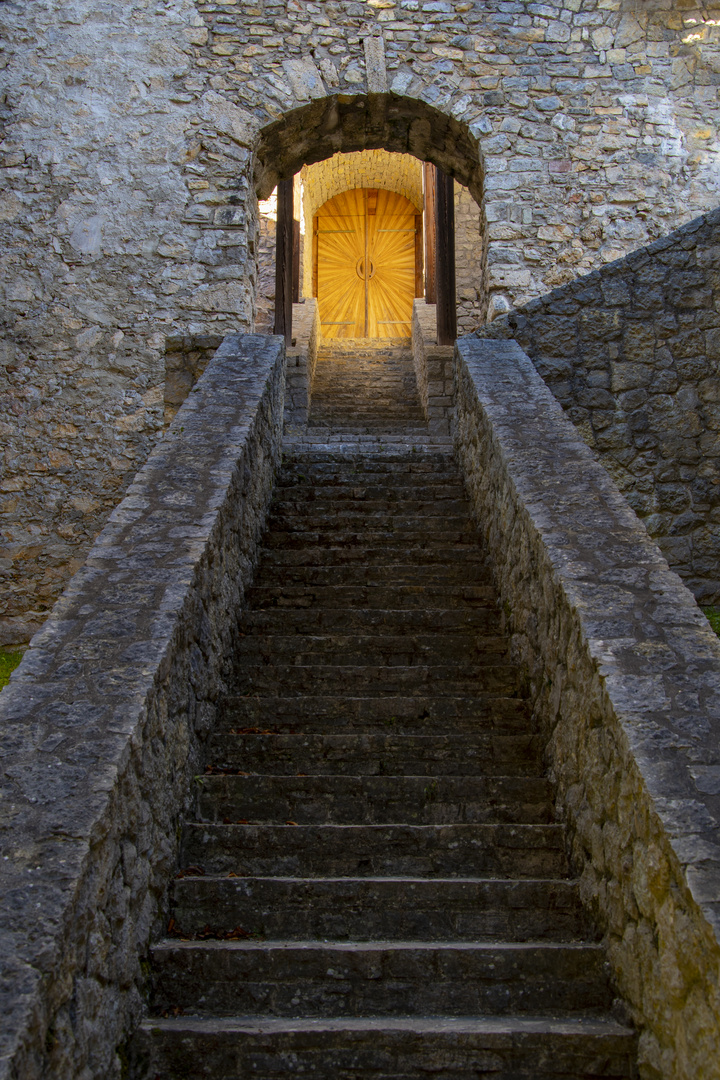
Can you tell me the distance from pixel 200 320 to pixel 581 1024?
5.66m

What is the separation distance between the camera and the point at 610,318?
497cm

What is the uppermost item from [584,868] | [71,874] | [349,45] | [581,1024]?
[349,45]

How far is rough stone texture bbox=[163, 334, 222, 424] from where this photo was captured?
5.35 meters

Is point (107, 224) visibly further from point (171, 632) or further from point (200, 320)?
point (171, 632)

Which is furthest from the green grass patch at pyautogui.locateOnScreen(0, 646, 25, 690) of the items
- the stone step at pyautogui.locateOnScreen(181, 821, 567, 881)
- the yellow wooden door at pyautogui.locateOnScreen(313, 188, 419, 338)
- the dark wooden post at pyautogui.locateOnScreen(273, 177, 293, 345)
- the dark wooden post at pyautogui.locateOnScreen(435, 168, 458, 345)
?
the yellow wooden door at pyautogui.locateOnScreen(313, 188, 419, 338)

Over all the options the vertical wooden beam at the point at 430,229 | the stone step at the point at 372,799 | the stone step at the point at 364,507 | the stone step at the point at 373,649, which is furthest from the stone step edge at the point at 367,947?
the vertical wooden beam at the point at 430,229

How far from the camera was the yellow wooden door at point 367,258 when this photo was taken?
14.3 m

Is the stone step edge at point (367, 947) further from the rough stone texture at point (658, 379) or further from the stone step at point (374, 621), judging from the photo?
the rough stone texture at point (658, 379)

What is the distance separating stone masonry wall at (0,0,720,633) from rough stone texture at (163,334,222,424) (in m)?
1.19

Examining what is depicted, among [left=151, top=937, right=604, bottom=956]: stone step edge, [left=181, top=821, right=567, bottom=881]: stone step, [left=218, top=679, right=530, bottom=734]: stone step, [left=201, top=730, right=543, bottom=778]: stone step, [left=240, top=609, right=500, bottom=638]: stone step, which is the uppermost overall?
[left=240, top=609, right=500, bottom=638]: stone step

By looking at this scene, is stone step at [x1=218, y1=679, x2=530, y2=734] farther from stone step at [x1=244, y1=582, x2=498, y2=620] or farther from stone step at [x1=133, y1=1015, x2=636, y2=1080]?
stone step at [x1=133, y1=1015, x2=636, y2=1080]

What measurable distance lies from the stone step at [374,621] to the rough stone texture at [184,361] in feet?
7.52

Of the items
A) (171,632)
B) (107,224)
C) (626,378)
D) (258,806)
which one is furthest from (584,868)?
(107,224)

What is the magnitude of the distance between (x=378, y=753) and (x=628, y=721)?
3.42ft
